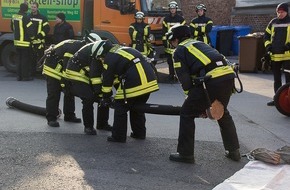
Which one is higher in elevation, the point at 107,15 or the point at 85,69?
the point at 107,15

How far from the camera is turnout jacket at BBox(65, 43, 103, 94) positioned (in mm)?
6550

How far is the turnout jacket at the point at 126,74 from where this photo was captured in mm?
6258

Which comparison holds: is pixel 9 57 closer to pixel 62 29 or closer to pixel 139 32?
pixel 62 29

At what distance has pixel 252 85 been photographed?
1190 centimetres

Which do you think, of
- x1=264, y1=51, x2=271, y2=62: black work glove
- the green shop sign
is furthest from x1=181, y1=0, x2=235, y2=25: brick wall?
x1=264, y1=51, x2=271, y2=62: black work glove

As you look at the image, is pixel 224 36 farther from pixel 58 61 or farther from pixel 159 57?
pixel 58 61

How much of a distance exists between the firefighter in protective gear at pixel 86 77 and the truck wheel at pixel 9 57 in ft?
22.2

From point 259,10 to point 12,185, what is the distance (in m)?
16.5

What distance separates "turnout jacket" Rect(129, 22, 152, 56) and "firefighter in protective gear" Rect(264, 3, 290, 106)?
343 centimetres

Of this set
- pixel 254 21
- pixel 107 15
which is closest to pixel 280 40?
pixel 107 15

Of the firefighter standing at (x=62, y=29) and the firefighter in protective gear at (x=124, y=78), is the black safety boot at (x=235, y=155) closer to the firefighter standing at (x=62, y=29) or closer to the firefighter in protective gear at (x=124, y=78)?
the firefighter in protective gear at (x=124, y=78)

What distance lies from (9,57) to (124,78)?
7.78 m

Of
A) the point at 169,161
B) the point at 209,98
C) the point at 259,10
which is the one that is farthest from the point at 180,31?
the point at 259,10

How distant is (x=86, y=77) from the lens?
675 centimetres
